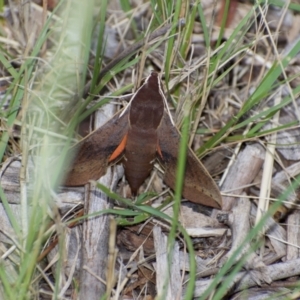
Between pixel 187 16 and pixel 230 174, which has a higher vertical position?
pixel 187 16

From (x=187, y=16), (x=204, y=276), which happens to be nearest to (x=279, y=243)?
(x=204, y=276)

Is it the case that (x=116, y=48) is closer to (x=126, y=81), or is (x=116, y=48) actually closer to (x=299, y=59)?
(x=126, y=81)

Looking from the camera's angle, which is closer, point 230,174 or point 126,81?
point 230,174

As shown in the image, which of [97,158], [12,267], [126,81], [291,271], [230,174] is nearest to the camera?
[12,267]

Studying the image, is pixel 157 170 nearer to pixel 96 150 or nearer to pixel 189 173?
pixel 189 173

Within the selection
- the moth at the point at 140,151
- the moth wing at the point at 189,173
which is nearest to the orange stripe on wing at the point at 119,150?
the moth at the point at 140,151

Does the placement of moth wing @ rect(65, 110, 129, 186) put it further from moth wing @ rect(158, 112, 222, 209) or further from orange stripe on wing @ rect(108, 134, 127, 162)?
moth wing @ rect(158, 112, 222, 209)
